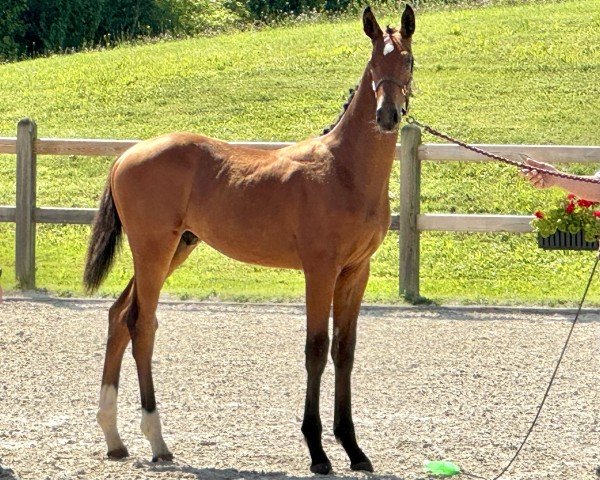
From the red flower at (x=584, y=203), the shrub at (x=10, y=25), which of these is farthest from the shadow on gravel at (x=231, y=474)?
the shrub at (x=10, y=25)

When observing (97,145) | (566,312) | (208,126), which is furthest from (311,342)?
(208,126)

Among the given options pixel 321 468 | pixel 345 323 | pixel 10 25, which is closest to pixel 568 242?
pixel 345 323

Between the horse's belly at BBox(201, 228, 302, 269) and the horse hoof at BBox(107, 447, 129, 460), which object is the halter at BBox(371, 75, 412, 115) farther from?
the horse hoof at BBox(107, 447, 129, 460)

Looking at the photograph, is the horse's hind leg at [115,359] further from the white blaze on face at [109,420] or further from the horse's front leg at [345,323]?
the horse's front leg at [345,323]

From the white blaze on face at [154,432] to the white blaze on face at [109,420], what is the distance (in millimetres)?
151

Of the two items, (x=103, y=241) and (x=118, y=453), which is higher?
(x=103, y=241)

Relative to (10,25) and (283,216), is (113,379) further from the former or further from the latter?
(10,25)

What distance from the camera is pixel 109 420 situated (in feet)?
21.1

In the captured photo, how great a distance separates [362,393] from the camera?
25.4ft

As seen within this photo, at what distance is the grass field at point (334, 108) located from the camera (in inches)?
511

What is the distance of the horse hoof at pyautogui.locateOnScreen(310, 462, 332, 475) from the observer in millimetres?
6059

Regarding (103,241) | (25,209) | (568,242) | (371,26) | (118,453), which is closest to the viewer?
(371,26)

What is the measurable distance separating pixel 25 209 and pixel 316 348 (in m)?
5.92

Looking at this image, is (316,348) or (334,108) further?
(334,108)
